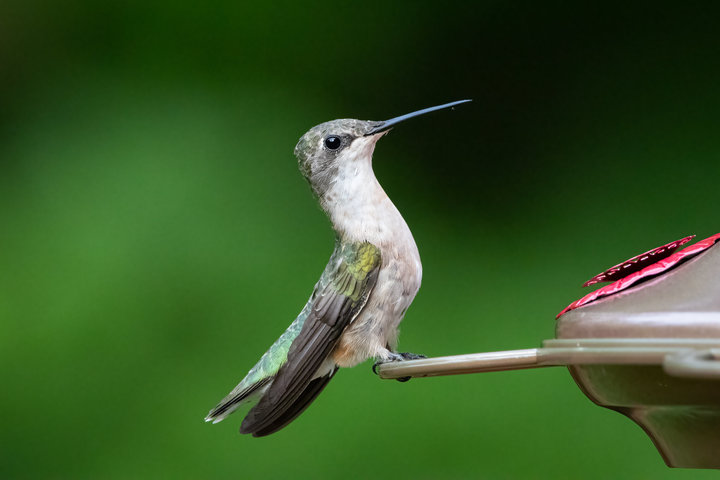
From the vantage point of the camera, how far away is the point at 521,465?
3154mm

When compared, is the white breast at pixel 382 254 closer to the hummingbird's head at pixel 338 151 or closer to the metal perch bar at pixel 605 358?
the hummingbird's head at pixel 338 151

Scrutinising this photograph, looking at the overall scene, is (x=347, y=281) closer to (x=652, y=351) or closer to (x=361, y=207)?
(x=361, y=207)

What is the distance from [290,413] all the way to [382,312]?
30cm

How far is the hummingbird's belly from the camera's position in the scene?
6.39 ft

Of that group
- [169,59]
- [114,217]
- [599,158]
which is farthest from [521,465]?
[169,59]

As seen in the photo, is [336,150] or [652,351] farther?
[336,150]

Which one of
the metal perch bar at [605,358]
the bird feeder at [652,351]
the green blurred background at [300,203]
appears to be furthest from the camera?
the green blurred background at [300,203]

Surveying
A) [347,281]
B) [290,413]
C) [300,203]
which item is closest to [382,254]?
[347,281]

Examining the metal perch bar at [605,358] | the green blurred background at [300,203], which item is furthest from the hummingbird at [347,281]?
the green blurred background at [300,203]

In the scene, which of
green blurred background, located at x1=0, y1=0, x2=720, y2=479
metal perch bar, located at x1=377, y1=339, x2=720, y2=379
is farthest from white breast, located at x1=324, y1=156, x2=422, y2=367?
green blurred background, located at x1=0, y1=0, x2=720, y2=479

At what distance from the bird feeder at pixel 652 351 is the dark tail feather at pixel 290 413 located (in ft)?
2.46

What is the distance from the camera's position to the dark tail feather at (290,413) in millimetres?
1905

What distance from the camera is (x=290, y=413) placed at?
195 centimetres

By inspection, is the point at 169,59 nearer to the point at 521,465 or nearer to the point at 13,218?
the point at 13,218
